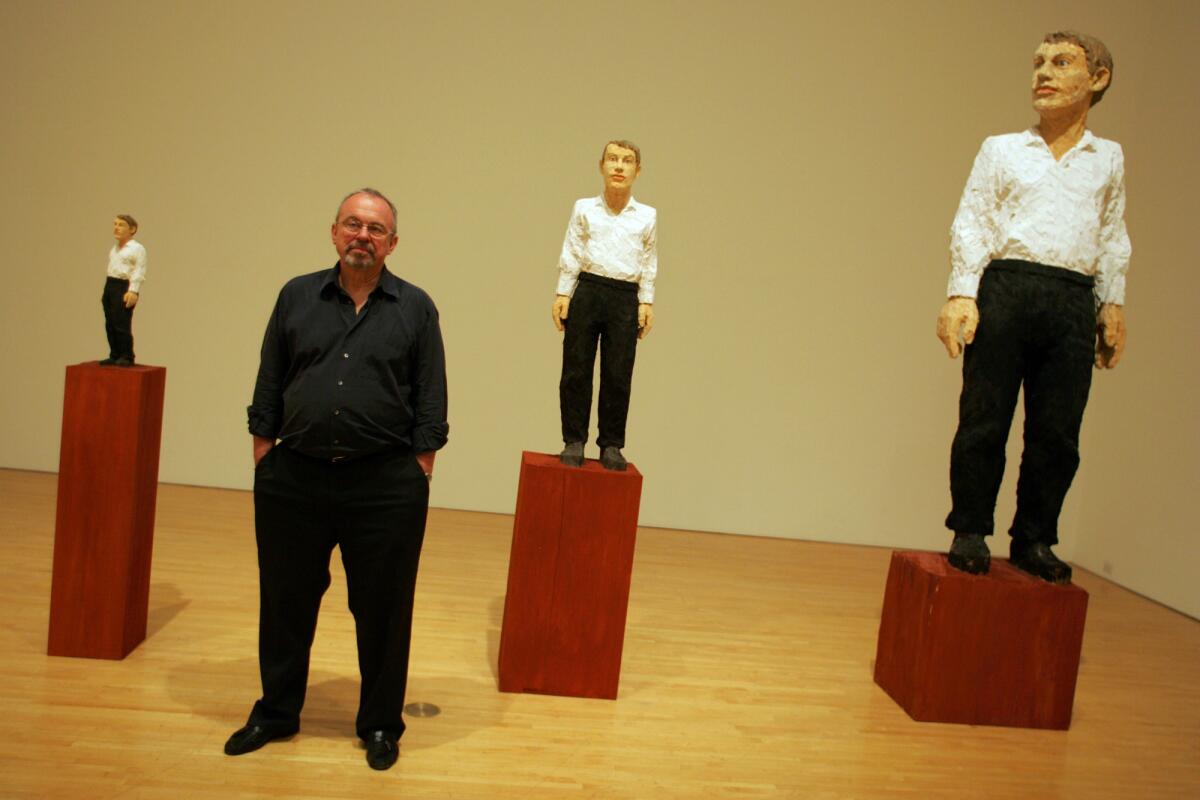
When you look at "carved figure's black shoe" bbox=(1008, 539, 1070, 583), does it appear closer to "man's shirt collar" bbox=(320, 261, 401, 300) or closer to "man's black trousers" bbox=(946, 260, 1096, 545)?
"man's black trousers" bbox=(946, 260, 1096, 545)

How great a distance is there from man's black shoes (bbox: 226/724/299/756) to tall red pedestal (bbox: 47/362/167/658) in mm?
899

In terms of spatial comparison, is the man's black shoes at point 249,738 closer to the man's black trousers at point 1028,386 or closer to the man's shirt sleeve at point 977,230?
the man's black trousers at point 1028,386

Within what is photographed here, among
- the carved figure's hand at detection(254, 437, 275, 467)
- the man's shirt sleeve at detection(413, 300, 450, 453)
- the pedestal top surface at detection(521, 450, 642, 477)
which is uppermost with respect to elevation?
the man's shirt sleeve at detection(413, 300, 450, 453)

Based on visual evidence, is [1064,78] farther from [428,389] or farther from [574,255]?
[428,389]

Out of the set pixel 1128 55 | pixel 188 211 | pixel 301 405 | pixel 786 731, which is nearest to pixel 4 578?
pixel 301 405

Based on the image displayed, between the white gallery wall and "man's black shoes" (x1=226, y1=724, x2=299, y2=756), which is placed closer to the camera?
"man's black shoes" (x1=226, y1=724, x2=299, y2=756)

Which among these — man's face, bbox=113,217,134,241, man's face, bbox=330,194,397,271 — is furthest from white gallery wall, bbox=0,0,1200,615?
man's face, bbox=330,194,397,271

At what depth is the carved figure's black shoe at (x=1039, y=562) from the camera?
3723mm

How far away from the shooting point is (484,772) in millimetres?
2961

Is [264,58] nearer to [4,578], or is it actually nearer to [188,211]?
[188,211]

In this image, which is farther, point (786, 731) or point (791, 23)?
point (791, 23)

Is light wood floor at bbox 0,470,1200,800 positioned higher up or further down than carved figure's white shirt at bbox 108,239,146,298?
further down

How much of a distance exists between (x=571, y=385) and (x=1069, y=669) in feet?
7.00

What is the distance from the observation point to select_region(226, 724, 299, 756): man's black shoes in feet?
9.57
